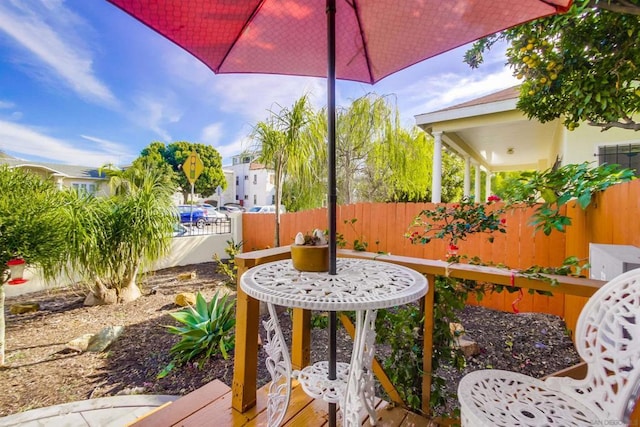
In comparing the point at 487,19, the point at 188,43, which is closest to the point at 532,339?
the point at 487,19

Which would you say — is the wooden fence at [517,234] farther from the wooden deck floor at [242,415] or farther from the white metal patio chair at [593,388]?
the wooden deck floor at [242,415]

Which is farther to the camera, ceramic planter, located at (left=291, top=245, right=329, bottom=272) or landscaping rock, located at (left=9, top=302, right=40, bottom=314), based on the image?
landscaping rock, located at (left=9, top=302, right=40, bottom=314)

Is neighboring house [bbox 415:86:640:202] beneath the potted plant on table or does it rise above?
above

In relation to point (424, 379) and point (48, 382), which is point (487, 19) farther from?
point (48, 382)

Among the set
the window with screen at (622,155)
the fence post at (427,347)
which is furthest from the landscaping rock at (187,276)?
the window with screen at (622,155)

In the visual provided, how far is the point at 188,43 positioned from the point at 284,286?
122cm

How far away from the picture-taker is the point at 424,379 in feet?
4.23

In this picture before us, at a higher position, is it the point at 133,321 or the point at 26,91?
the point at 26,91

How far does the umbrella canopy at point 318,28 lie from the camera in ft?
3.68

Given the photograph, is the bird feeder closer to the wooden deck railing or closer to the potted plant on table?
the wooden deck railing

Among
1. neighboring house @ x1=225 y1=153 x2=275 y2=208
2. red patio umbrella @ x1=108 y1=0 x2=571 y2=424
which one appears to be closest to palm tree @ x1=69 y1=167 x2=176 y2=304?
red patio umbrella @ x1=108 y1=0 x2=571 y2=424

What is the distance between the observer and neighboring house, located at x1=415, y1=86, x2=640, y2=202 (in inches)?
149

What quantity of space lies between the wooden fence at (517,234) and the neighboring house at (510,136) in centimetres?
127

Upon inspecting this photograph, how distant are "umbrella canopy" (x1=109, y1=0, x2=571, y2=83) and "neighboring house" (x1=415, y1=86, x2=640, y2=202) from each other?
67.5 inches
